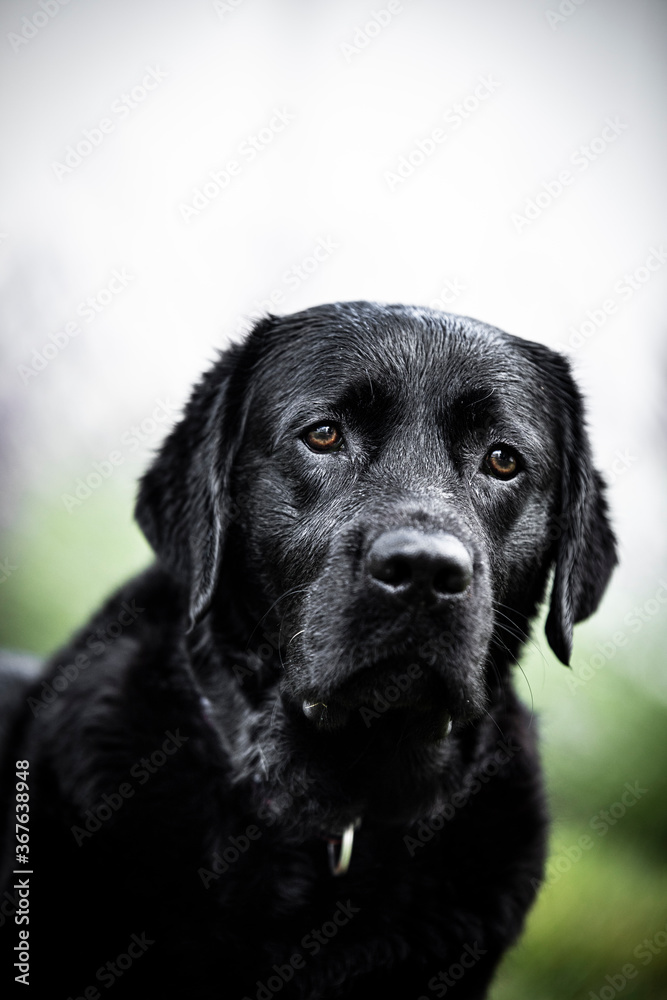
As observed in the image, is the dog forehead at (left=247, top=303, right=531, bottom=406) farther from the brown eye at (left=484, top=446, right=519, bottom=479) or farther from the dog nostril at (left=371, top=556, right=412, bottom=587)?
the dog nostril at (left=371, top=556, right=412, bottom=587)

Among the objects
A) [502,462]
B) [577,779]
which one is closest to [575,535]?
[502,462]

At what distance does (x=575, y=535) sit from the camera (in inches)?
113

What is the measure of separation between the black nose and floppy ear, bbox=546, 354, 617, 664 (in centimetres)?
90

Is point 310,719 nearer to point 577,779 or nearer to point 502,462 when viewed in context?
point 502,462

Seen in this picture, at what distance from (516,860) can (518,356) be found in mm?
1744

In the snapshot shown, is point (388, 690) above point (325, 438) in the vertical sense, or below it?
below

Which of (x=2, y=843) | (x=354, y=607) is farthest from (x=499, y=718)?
(x=2, y=843)

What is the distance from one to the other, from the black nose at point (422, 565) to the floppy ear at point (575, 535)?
2.95 feet

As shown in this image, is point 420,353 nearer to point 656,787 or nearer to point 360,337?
point 360,337

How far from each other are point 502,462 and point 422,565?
2.66 feet

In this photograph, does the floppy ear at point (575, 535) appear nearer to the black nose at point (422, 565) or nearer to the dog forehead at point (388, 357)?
the dog forehead at point (388, 357)

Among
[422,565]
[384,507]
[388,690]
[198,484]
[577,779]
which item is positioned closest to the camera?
[422,565]

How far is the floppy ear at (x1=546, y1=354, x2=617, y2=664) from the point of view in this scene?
2.82 meters

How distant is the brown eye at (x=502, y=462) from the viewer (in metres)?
2.63
